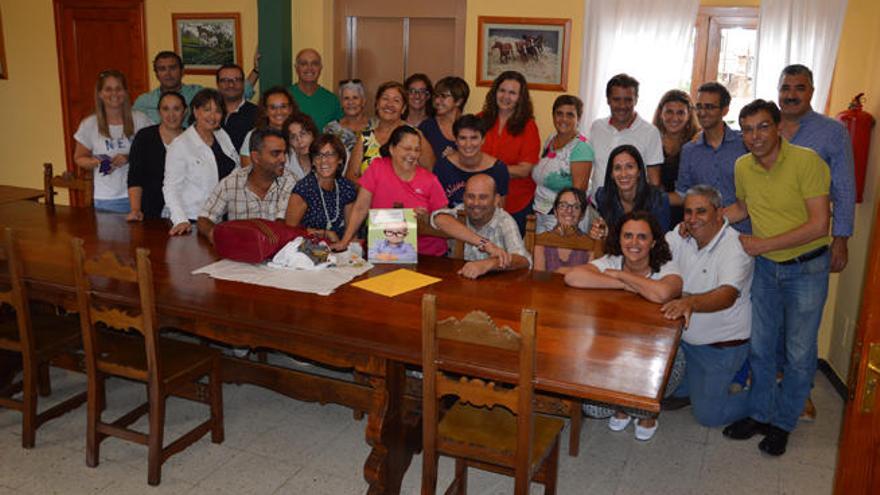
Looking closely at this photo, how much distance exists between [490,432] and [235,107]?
3122 mm

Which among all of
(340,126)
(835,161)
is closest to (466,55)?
(340,126)

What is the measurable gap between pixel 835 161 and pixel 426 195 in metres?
1.93

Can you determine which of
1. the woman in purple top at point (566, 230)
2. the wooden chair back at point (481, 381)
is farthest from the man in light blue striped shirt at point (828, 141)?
the wooden chair back at point (481, 381)

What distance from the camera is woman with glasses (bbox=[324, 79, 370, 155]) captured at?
435 cm

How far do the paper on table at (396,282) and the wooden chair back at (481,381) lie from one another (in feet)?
2.05

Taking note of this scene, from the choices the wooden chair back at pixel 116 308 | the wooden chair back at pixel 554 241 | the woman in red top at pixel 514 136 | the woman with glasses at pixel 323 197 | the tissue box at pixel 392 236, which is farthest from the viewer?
the woman in red top at pixel 514 136

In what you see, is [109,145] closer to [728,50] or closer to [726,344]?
[726,344]

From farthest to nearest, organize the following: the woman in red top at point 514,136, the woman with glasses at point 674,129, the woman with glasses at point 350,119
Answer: the woman with glasses at point 350,119 → the woman in red top at point 514,136 → the woman with glasses at point 674,129

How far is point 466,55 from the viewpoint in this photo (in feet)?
17.4

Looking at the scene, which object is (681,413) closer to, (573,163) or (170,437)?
(573,163)

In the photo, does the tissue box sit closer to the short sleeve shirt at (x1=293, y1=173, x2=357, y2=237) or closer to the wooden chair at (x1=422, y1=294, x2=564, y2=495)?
the short sleeve shirt at (x1=293, y1=173, x2=357, y2=237)

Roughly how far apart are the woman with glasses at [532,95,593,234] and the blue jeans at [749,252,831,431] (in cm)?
103

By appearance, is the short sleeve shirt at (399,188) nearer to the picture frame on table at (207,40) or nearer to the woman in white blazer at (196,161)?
the woman in white blazer at (196,161)

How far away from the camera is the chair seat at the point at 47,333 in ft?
10.3
